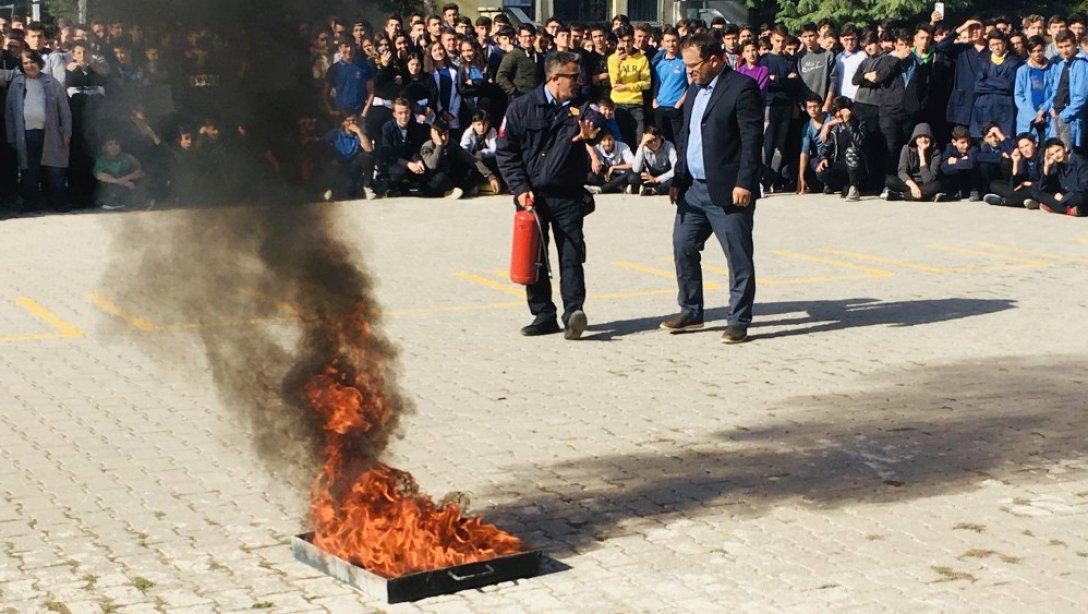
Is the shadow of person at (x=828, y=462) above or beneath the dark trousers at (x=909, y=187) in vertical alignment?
above

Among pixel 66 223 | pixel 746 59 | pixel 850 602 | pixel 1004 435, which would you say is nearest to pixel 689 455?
pixel 1004 435

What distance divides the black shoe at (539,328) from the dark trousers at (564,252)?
0.09ft

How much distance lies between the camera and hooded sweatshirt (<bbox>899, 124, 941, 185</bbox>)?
21625 mm

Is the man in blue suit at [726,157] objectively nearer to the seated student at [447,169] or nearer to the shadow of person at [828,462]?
the shadow of person at [828,462]

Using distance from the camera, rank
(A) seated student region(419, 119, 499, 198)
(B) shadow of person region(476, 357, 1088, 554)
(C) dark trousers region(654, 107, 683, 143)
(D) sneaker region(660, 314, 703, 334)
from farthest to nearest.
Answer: (C) dark trousers region(654, 107, 683, 143) < (A) seated student region(419, 119, 499, 198) < (D) sneaker region(660, 314, 703, 334) < (B) shadow of person region(476, 357, 1088, 554)

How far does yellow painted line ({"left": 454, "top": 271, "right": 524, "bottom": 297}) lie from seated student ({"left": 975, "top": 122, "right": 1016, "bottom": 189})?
28.7 feet

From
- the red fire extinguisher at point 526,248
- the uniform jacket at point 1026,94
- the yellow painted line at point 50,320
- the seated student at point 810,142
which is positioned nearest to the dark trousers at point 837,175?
the seated student at point 810,142

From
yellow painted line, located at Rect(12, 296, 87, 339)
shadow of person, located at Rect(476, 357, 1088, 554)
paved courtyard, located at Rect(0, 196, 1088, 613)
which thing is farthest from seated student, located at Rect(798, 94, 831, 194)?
shadow of person, located at Rect(476, 357, 1088, 554)

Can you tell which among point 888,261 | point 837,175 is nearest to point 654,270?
point 888,261

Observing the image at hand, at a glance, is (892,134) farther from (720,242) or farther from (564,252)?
(564,252)

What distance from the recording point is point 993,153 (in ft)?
70.1

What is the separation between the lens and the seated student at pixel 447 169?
21906 mm

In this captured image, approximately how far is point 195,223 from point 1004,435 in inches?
176

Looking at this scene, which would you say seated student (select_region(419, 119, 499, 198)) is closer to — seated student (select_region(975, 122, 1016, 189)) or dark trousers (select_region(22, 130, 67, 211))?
dark trousers (select_region(22, 130, 67, 211))
